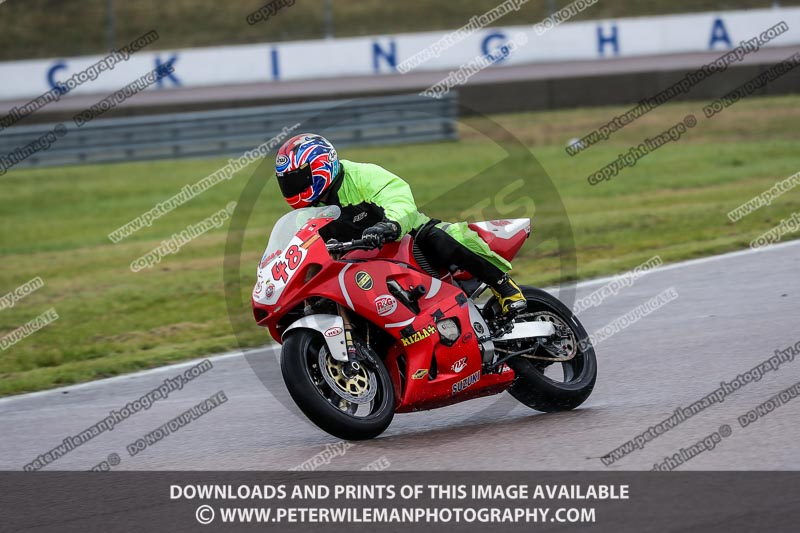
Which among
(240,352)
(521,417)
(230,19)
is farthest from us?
(230,19)

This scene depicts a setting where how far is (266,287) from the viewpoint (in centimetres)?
610

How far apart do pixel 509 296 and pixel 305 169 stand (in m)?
1.48

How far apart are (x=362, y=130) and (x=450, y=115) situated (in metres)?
2.23

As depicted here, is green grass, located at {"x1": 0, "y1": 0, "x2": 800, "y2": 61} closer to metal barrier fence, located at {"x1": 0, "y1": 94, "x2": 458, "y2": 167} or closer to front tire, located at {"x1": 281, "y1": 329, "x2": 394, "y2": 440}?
metal barrier fence, located at {"x1": 0, "y1": 94, "x2": 458, "y2": 167}

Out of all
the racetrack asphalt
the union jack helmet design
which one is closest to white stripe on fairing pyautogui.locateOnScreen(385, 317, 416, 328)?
→ the racetrack asphalt

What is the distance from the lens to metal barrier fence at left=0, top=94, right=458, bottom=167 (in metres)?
23.6

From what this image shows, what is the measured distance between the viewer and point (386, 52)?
29812 mm

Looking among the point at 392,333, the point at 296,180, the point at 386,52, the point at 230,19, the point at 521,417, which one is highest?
the point at 296,180

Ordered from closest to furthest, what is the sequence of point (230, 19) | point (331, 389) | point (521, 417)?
point (331, 389), point (521, 417), point (230, 19)

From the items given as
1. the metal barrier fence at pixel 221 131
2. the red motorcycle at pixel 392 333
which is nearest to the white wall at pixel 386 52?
the metal barrier fence at pixel 221 131

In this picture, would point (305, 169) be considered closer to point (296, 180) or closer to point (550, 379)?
point (296, 180)

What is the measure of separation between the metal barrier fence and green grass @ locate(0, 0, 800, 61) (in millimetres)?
8348

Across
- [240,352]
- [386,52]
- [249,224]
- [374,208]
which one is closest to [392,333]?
[374,208]
